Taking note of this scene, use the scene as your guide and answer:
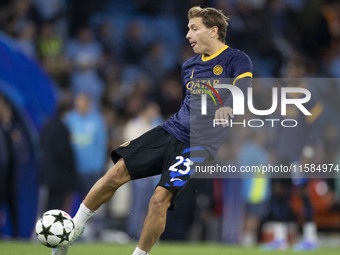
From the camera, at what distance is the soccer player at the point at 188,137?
6.67m

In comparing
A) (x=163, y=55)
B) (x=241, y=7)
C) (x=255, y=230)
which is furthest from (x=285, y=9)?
(x=255, y=230)

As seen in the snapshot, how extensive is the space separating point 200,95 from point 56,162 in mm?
5427

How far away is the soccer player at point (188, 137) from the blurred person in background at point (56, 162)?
4.85 m

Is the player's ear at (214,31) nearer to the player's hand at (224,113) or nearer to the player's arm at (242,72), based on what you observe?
the player's arm at (242,72)

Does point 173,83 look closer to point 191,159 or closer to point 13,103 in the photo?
point 13,103

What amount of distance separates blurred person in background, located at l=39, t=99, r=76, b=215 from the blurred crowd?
0.02 meters

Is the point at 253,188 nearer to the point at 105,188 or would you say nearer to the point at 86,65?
the point at 86,65

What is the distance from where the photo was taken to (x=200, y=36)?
22.8 ft

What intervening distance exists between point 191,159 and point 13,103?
6194mm

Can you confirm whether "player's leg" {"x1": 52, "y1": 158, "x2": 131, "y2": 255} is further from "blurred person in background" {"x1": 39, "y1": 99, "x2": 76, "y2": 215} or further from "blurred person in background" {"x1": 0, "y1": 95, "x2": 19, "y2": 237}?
"blurred person in background" {"x1": 0, "y1": 95, "x2": 19, "y2": 237}

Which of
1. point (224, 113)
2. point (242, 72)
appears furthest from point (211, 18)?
point (224, 113)

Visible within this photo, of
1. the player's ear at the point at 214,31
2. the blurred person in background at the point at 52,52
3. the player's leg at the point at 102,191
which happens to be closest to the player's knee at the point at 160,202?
the player's leg at the point at 102,191

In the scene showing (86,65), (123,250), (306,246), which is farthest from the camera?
(86,65)

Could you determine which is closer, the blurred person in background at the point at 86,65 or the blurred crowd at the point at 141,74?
the blurred crowd at the point at 141,74
